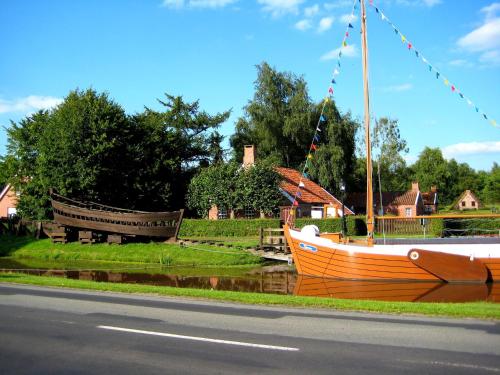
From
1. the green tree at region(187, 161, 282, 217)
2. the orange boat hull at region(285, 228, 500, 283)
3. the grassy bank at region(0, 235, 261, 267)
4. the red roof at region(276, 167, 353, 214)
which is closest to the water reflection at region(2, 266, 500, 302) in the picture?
the orange boat hull at region(285, 228, 500, 283)

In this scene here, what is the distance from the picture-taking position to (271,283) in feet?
67.8

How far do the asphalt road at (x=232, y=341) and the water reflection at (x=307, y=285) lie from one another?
6.44 meters

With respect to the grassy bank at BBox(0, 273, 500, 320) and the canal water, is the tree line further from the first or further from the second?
the grassy bank at BBox(0, 273, 500, 320)

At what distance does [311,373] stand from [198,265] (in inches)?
824

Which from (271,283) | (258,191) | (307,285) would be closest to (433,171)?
(258,191)

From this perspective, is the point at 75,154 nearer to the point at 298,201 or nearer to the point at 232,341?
the point at 298,201

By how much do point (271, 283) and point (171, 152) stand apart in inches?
1172

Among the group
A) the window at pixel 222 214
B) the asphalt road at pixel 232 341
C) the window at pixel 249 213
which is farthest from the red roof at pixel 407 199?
the asphalt road at pixel 232 341

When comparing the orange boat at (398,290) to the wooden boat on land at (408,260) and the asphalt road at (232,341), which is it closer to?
the wooden boat on land at (408,260)

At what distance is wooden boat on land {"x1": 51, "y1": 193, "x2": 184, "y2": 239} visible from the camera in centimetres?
3144

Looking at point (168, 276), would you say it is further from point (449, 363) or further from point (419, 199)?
point (419, 199)

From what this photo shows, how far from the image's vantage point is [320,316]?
419 inches

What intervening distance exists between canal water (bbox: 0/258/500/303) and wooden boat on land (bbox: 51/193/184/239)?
14.7 feet

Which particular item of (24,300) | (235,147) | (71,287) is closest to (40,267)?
(71,287)
